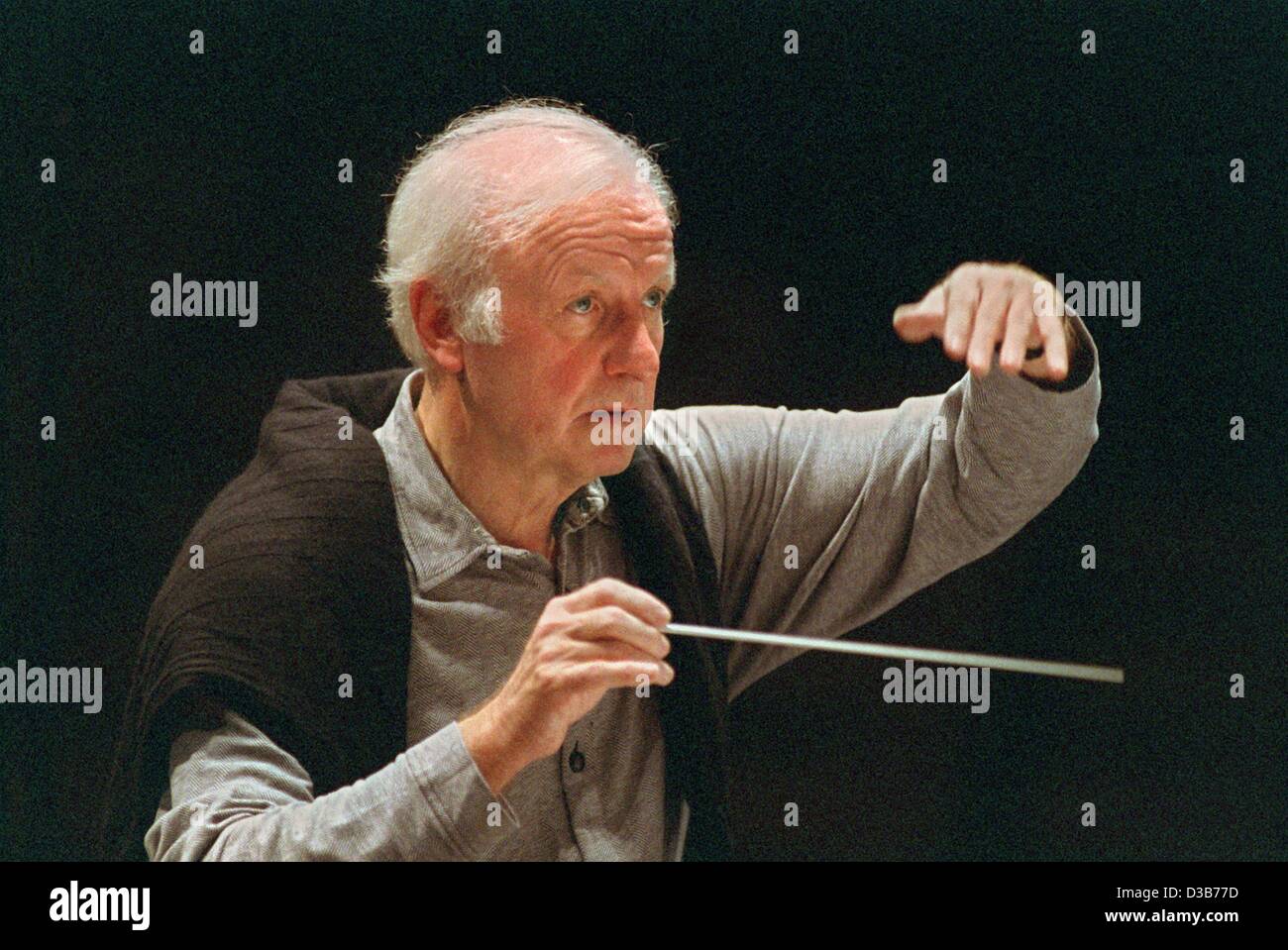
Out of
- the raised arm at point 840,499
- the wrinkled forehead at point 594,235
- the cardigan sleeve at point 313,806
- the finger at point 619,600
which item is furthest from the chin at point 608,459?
the cardigan sleeve at point 313,806

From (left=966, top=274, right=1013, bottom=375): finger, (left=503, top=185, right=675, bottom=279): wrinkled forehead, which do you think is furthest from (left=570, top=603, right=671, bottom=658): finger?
(left=966, top=274, right=1013, bottom=375): finger

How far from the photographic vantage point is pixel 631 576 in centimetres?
279

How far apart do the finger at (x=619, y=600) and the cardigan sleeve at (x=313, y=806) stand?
0.29m

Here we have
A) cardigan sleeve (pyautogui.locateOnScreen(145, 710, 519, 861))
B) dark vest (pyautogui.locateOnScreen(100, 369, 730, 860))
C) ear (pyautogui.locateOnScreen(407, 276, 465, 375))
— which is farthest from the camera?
ear (pyautogui.locateOnScreen(407, 276, 465, 375))

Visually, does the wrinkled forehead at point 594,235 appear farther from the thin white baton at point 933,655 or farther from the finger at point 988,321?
the thin white baton at point 933,655

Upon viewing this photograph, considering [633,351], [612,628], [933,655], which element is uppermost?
[633,351]

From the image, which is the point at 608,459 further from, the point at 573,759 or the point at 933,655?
the point at 933,655

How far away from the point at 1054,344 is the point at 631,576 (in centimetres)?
83

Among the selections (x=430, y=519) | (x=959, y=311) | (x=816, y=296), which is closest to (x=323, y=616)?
(x=430, y=519)

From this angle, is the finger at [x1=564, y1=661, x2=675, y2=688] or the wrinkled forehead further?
the wrinkled forehead

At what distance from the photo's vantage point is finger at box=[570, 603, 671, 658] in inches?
101

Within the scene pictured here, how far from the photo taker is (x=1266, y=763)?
2.97 m

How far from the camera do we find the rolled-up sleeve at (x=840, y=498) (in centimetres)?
278

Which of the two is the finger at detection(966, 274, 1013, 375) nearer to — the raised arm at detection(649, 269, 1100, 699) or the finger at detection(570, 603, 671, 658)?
the raised arm at detection(649, 269, 1100, 699)
